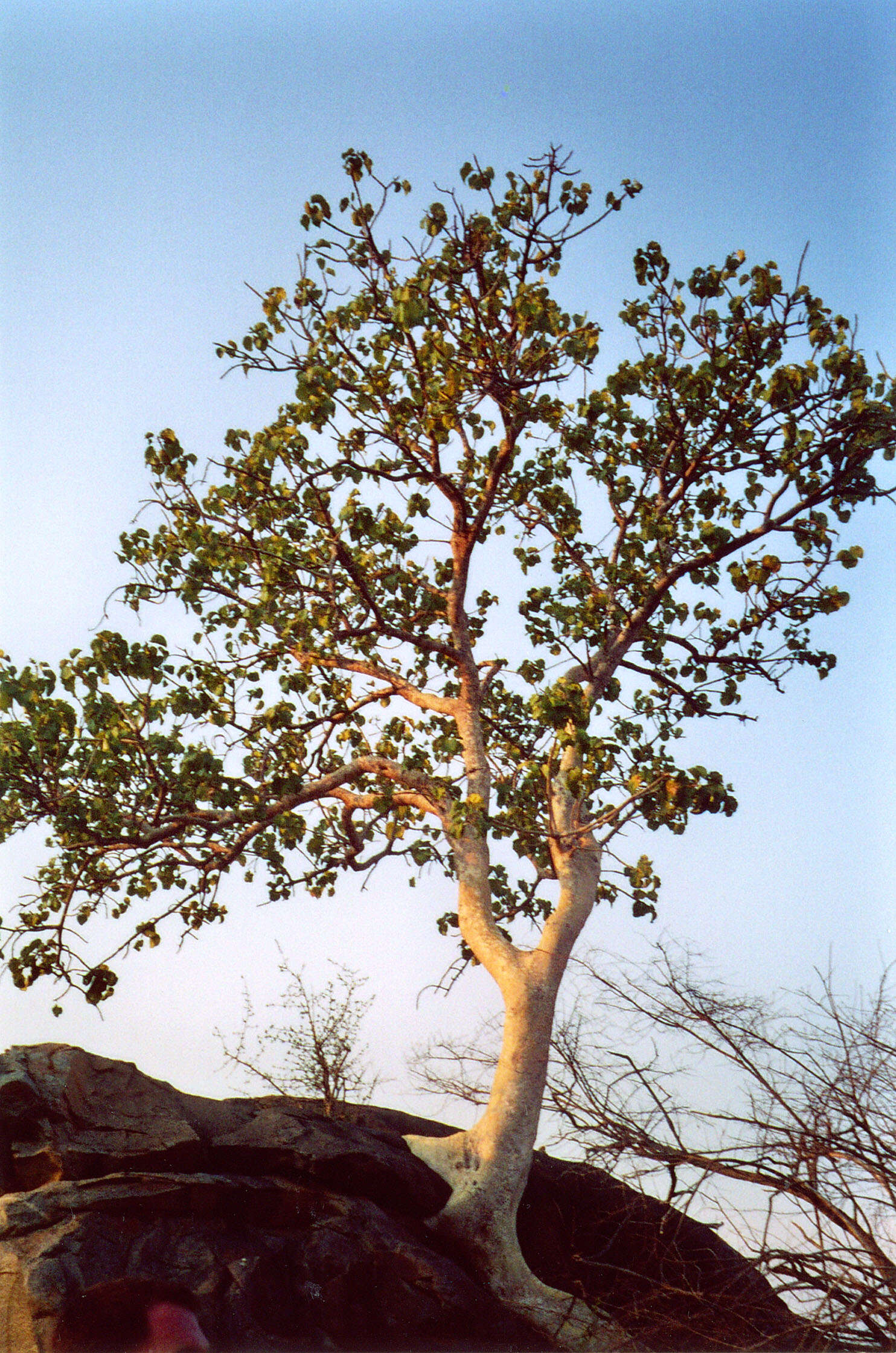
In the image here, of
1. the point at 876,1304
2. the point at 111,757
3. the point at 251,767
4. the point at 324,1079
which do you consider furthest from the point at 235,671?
the point at 876,1304

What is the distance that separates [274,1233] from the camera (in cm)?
731

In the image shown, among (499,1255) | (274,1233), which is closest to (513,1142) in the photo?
(499,1255)

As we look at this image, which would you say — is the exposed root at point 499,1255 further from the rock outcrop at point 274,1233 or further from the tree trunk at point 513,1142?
the rock outcrop at point 274,1233

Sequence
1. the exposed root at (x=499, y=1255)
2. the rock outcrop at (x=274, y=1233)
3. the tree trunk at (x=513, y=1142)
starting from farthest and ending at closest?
the tree trunk at (x=513, y=1142), the exposed root at (x=499, y=1255), the rock outcrop at (x=274, y=1233)

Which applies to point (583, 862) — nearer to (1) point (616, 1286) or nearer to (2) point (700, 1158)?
(1) point (616, 1286)

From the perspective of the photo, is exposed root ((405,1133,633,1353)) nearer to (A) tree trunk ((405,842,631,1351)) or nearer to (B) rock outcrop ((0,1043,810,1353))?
(A) tree trunk ((405,842,631,1351))

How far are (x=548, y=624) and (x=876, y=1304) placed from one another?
278 inches

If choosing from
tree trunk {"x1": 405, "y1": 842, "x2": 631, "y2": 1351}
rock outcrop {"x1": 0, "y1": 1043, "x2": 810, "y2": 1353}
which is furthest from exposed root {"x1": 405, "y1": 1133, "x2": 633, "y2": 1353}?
Result: rock outcrop {"x1": 0, "y1": 1043, "x2": 810, "y2": 1353}

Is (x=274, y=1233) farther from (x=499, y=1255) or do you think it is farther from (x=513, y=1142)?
(x=513, y=1142)

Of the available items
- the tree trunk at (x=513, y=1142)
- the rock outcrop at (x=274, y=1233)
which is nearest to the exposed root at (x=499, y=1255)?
the tree trunk at (x=513, y=1142)

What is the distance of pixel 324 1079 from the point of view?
9.95 meters

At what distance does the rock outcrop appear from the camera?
625 centimetres

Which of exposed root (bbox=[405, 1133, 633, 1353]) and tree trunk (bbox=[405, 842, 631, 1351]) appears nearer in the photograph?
exposed root (bbox=[405, 1133, 633, 1353])

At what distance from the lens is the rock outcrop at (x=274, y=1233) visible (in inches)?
246
